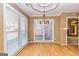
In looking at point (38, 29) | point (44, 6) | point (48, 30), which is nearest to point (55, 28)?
point (48, 30)

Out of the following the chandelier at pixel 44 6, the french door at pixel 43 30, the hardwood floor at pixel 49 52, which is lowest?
the hardwood floor at pixel 49 52

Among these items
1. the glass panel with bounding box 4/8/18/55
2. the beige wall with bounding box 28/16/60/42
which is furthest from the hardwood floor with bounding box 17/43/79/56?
the beige wall with bounding box 28/16/60/42

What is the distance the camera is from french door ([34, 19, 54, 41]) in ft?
37.0

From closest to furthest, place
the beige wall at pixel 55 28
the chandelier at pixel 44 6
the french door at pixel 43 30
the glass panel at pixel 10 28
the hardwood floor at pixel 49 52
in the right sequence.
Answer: the chandelier at pixel 44 6
the glass panel at pixel 10 28
the hardwood floor at pixel 49 52
the beige wall at pixel 55 28
the french door at pixel 43 30

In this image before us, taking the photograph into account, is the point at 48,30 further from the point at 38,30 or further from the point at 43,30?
the point at 38,30

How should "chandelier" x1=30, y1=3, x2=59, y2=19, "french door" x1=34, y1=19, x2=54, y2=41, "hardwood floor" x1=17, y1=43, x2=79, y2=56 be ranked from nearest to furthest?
"chandelier" x1=30, y1=3, x2=59, y2=19 < "hardwood floor" x1=17, y1=43, x2=79, y2=56 < "french door" x1=34, y1=19, x2=54, y2=41

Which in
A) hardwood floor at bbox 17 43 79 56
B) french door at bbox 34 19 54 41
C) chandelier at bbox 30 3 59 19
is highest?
chandelier at bbox 30 3 59 19

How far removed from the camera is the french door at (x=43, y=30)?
11.3 m

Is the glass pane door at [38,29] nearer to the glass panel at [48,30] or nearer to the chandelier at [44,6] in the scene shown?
the glass panel at [48,30]

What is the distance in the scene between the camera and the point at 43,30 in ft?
37.7

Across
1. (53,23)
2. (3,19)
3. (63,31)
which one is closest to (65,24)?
(63,31)

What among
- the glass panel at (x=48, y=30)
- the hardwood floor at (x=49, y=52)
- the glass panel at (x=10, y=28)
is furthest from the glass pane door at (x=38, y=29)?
the glass panel at (x=10, y=28)

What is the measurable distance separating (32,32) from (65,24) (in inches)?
117

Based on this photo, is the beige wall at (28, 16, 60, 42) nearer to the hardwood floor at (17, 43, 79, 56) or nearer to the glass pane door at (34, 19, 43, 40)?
the glass pane door at (34, 19, 43, 40)
